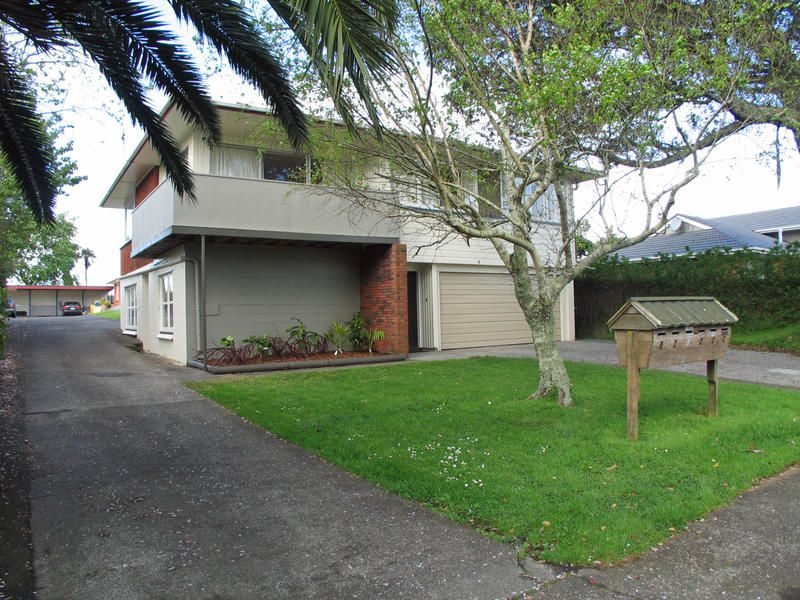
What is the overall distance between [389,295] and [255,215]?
3.65 m

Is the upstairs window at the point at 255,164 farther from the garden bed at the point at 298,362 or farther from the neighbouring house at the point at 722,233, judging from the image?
the neighbouring house at the point at 722,233

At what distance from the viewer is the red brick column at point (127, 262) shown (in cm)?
1862

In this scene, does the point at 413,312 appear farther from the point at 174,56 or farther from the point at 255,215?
the point at 174,56

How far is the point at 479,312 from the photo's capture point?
16.2m

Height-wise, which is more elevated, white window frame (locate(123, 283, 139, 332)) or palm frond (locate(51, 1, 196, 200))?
palm frond (locate(51, 1, 196, 200))

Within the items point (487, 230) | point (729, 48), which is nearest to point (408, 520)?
point (487, 230)

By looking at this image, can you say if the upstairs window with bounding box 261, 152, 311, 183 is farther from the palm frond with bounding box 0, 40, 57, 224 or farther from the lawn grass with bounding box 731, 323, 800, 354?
the lawn grass with bounding box 731, 323, 800, 354

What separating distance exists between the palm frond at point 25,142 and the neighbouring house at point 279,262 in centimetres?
403

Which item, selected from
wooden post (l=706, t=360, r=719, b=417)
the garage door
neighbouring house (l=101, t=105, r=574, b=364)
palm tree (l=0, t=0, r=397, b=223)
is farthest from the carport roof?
wooden post (l=706, t=360, r=719, b=417)

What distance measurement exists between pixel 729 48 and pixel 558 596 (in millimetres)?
8197

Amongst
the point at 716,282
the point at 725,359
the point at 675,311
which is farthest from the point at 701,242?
the point at 675,311

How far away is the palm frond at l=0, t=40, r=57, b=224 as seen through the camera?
5745 mm

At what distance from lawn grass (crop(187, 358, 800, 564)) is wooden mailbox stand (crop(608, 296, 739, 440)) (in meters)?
0.73

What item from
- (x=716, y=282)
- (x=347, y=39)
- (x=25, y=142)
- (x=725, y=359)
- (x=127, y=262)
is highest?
(x=25, y=142)
